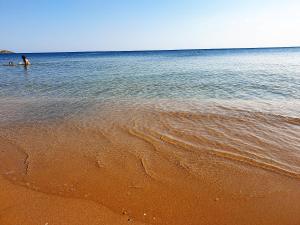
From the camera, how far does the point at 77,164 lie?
526cm

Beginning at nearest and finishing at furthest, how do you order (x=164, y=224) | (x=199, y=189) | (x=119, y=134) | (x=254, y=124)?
(x=164, y=224), (x=199, y=189), (x=119, y=134), (x=254, y=124)

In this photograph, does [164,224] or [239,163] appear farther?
[239,163]

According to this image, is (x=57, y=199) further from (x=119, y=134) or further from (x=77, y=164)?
(x=119, y=134)

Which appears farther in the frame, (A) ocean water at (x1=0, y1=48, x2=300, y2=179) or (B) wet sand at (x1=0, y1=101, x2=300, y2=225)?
(A) ocean water at (x1=0, y1=48, x2=300, y2=179)

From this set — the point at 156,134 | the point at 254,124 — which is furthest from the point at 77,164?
the point at 254,124

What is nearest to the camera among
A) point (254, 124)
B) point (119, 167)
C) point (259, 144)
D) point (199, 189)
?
point (199, 189)

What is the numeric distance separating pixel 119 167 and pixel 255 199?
2.46 m

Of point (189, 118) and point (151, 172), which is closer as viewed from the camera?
point (151, 172)

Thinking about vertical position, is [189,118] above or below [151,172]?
below

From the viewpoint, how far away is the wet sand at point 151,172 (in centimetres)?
369

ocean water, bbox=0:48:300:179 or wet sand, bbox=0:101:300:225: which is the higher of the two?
wet sand, bbox=0:101:300:225

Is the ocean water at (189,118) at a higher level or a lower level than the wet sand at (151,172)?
lower

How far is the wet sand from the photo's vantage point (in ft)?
12.1

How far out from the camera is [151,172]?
4.92m
